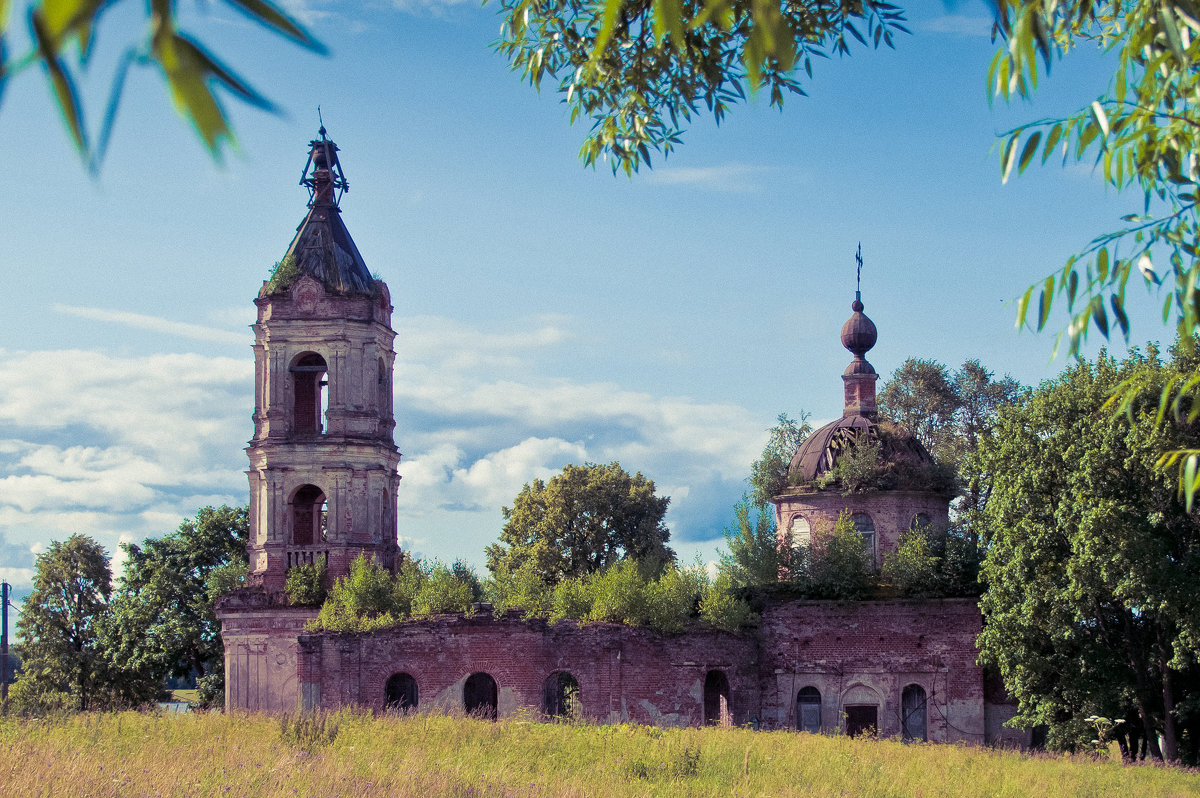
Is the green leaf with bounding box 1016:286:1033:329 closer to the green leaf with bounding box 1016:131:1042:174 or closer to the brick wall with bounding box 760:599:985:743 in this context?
the green leaf with bounding box 1016:131:1042:174

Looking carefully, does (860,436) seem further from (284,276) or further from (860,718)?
(284,276)

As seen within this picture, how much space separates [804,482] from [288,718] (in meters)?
16.2

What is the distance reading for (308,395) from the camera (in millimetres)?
29188

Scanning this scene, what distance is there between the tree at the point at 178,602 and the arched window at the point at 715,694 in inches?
656

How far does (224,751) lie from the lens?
12.5 meters

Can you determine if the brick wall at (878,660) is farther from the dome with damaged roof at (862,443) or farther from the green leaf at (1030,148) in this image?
the green leaf at (1030,148)

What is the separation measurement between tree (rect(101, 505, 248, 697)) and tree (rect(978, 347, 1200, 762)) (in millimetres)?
23176

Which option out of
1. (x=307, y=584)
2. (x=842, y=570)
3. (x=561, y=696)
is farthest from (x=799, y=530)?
(x=307, y=584)

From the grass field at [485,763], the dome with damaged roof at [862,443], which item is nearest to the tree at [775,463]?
the dome with damaged roof at [862,443]

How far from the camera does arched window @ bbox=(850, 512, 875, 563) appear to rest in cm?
2775

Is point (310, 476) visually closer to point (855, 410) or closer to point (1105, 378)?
point (855, 410)

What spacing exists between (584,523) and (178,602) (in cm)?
1302

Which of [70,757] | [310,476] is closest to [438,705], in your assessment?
[310,476]

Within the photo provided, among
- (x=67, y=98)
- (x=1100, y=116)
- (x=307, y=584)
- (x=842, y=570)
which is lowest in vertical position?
(x=307, y=584)
